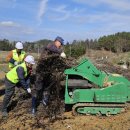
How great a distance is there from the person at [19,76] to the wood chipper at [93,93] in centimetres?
104

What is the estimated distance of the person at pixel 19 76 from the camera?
10.3 metres

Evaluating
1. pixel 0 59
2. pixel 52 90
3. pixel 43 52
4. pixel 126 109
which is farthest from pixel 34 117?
pixel 0 59

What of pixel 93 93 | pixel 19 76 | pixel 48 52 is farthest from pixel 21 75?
pixel 93 93

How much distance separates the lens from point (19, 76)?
10438 mm

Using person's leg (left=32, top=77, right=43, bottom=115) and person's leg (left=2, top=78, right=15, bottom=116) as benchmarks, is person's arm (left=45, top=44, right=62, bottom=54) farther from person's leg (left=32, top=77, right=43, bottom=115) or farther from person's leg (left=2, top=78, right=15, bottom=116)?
person's leg (left=2, top=78, right=15, bottom=116)

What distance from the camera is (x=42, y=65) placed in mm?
10703

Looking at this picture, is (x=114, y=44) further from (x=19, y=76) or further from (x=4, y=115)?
(x=19, y=76)

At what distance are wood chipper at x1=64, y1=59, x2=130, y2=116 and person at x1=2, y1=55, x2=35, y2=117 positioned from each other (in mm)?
1041

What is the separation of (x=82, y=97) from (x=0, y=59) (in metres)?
26.1

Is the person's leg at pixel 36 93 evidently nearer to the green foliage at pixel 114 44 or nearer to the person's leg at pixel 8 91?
the person's leg at pixel 8 91

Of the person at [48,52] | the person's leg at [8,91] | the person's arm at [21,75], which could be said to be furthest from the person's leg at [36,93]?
the person's leg at [8,91]

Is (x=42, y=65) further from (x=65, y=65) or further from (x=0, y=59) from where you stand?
(x=0, y=59)

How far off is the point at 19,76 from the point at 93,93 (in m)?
2.04

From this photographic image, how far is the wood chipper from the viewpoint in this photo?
33.5ft
